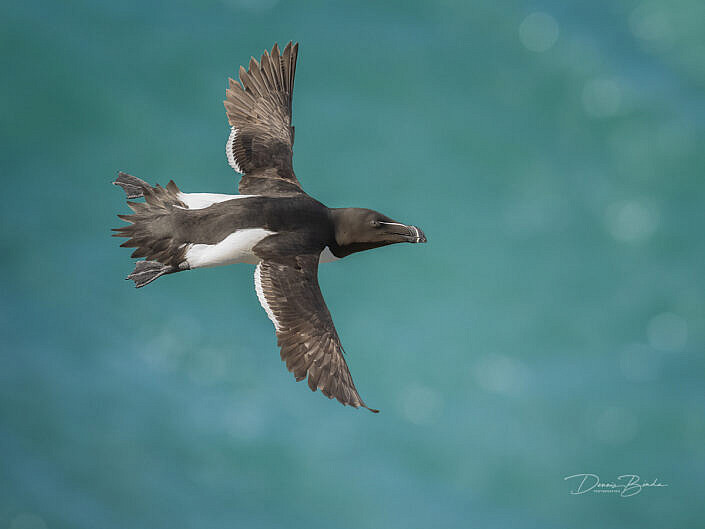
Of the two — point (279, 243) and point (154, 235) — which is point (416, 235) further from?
point (154, 235)

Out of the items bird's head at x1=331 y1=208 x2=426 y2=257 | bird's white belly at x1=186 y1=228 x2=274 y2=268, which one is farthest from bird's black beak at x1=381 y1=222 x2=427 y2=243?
bird's white belly at x1=186 y1=228 x2=274 y2=268

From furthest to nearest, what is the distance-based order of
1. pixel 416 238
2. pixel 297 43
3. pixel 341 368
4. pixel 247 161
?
pixel 297 43, pixel 247 161, pixel 416 238, pixel 341 368

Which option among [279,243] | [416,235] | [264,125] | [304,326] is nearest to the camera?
[304,326]

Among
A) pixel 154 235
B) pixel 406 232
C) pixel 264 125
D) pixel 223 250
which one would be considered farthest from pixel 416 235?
pixel 154 235

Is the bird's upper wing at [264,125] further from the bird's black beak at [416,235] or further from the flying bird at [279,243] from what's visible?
the bird's black beak at [416,235]

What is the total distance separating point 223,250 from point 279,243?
→ 416 millimetres

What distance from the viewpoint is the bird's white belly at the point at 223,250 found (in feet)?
23.9

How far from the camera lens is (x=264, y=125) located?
28.6 ft

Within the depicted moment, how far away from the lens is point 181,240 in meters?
7.30

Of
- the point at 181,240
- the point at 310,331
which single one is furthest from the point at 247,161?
the point at 310,331

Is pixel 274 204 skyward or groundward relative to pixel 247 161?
groundward

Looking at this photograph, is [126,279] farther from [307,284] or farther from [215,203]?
[307,284]

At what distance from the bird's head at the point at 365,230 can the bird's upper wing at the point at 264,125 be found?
602 mm

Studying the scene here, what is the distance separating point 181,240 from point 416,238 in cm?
182
